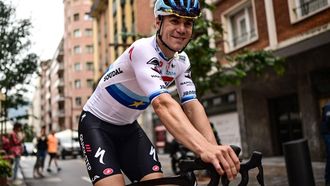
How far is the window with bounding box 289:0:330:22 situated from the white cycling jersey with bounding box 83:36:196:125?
1092cm

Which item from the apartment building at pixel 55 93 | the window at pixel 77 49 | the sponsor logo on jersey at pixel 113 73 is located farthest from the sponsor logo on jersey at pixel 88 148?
the window at pixel 77 49

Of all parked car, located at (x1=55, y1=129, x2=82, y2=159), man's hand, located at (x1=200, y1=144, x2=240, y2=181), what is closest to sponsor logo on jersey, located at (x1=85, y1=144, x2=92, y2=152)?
man's hand, located at (x1=200, y1=144, x2=240, y2=181)

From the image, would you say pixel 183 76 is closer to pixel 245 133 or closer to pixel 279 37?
pixel 279 37

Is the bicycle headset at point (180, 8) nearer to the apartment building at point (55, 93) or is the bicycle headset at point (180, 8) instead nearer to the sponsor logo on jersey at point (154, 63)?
the sponsor logo on jersey at point (154, 63)

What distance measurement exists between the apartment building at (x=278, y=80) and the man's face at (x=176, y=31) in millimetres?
9065

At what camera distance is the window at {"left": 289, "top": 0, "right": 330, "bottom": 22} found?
12508mm

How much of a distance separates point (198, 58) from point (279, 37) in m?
5.43

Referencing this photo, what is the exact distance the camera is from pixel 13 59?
43.5 feet

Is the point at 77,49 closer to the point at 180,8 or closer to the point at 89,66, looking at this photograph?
the point at 89,66

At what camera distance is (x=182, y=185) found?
5.84ft

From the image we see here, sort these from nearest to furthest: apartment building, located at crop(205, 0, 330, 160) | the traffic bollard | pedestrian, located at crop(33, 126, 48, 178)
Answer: the traffic bollard → apartment building, located at crop(205, 0, 330, 160) → pedestrian, located at crop(33, 126, 48, 178)

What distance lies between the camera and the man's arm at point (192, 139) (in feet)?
5.24

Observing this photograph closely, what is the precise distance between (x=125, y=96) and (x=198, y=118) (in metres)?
0.56

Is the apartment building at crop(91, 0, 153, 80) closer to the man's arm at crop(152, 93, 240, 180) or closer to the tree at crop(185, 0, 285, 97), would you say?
the tree at crop(185, 0, 285, 97)
